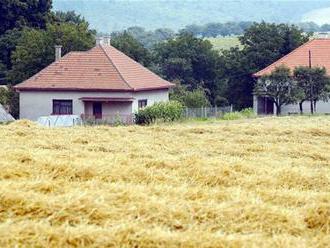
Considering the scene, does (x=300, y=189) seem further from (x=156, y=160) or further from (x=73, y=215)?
(x=73, y=215)

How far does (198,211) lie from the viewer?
5.26 m

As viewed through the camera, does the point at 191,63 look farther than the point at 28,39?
Yes

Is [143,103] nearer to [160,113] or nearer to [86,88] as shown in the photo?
[86,88]

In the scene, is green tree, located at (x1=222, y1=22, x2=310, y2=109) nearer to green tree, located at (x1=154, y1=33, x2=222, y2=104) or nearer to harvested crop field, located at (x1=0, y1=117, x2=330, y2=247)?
green tree, located at (x1=154, y1=33, x2=222, y2=104)

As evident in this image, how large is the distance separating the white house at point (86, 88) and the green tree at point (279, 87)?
4.96 m

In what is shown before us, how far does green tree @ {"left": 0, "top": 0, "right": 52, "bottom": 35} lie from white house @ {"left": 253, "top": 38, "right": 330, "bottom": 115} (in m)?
13.4

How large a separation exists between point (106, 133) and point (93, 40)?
30.2 metres

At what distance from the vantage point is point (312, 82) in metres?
35.9

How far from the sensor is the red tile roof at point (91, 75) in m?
33.6

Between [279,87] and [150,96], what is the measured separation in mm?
5610

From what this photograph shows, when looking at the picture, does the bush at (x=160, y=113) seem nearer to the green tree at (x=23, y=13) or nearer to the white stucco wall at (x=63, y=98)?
the white stucco wall at (x=63, y=98)

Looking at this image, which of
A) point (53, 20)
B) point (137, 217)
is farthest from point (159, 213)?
point (53, 20)

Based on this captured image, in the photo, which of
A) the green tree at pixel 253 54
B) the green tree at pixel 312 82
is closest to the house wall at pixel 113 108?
the green tree at pixel 312 82

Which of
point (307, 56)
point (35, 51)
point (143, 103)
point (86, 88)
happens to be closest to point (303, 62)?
point (307, 56)
